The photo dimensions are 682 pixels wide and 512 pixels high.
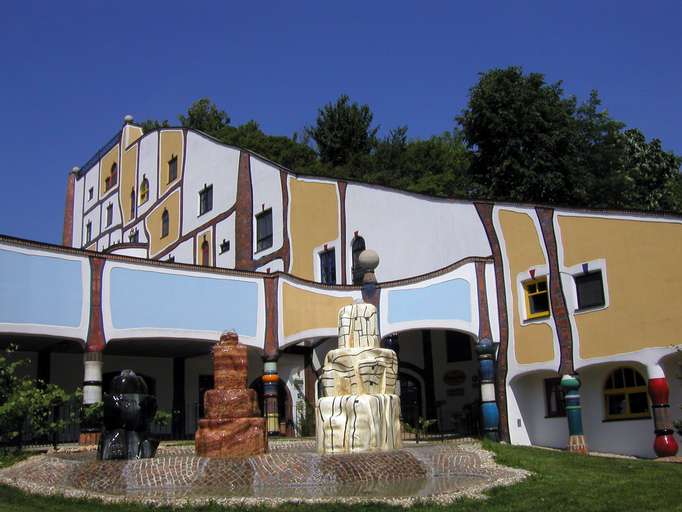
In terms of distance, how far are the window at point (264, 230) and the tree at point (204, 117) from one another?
20536mm

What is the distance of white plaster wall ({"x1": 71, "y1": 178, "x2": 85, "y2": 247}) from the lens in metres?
41.1

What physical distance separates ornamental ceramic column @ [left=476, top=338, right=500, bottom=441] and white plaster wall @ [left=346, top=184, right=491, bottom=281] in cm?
311

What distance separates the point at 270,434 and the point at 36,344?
668 centimetres

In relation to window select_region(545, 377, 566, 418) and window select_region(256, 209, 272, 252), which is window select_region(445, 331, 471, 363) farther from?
window select_region(256, 209, 272, 252)

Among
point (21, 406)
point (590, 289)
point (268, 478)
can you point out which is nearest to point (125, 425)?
point (21, 406)

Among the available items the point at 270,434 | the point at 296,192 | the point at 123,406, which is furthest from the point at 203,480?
the point at 296,192

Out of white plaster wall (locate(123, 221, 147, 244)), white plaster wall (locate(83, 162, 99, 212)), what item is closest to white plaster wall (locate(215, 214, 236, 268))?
white plaster wall (locate(123, 221, 147, 244))

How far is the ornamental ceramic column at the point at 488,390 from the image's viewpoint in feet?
61.8

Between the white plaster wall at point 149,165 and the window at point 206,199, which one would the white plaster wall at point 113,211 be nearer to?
the white plaster wall at point 149,165

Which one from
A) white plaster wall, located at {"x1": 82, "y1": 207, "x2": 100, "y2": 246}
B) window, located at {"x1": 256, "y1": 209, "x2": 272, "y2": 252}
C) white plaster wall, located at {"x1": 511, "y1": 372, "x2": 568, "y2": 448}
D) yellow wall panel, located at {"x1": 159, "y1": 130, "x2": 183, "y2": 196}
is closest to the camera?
white plaster wall, located at {"x1": 511, "y1": 372, "x2": 568, "y2": 448}

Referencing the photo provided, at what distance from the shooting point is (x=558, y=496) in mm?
9500

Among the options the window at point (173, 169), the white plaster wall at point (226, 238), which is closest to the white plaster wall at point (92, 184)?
the window at point (173, 169)

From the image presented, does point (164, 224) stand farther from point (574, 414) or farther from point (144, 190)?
point (574, 414)

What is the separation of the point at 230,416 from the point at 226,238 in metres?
17.2
